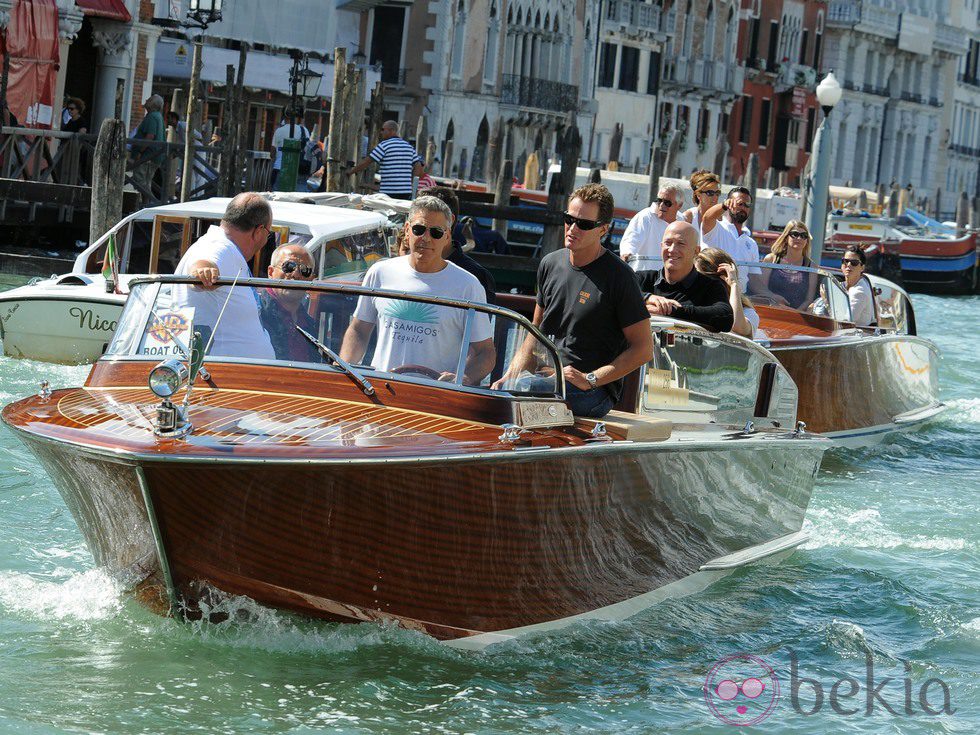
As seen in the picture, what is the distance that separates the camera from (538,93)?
42.3 meters

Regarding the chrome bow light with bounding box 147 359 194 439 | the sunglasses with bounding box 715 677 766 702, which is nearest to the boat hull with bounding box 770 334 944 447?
the sunglasses with bounding box 715 677 766 702

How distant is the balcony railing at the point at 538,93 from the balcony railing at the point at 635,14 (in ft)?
12.8

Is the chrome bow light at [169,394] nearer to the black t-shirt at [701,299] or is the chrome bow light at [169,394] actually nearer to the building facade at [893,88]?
the black t-shirt at [701,299]

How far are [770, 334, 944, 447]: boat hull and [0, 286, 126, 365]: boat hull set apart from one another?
201 inches

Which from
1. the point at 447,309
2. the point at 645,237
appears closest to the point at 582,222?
the point at 447,309

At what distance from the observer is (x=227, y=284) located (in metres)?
5.75

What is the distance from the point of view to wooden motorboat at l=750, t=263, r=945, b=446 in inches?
430

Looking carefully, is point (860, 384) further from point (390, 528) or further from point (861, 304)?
point (390, 528)

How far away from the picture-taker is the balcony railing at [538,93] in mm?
41438

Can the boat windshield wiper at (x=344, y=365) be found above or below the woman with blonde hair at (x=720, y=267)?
below

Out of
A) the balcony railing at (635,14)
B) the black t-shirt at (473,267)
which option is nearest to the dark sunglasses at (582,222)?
the black t-shirt at (473,267)

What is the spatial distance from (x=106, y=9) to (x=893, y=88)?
154 feet

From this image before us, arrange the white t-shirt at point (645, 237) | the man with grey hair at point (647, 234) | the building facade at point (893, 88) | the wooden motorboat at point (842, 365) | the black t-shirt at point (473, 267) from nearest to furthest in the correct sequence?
the black t-shirt at point (473, 267) < the man with grey hair at point (647, 234) < the white t-shirt at point (645, 237) < the wooden motorboat at point (842, 365) < the building facade at point (893, 88)

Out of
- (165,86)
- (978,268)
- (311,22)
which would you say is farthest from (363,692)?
(978,268)
